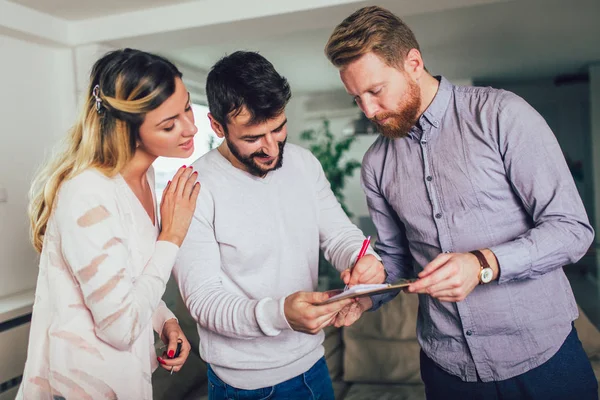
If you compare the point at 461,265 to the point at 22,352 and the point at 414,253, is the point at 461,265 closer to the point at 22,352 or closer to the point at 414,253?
the point at 414,253

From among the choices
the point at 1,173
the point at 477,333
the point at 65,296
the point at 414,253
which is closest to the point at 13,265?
the point at 1,173

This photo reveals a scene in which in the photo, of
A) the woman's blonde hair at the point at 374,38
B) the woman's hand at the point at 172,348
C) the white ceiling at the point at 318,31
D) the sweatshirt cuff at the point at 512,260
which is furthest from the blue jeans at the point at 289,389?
the white ceiling at the point at 318,31

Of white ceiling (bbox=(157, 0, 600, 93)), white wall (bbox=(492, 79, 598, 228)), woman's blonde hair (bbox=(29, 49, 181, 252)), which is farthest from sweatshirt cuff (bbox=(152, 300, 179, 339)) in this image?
white wall (bbox=(492, 79, 598, 228))

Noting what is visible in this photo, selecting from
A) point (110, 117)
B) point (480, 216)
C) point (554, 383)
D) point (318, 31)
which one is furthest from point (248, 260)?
point (318, 31)

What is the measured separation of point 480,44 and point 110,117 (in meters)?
5.81

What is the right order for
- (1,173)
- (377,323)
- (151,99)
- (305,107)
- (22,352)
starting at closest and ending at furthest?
(151,99), (22,352), (1,173), (377,323), (305,107)

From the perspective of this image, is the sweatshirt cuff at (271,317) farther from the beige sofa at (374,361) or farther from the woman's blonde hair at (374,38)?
the beige sofa at (374,361)

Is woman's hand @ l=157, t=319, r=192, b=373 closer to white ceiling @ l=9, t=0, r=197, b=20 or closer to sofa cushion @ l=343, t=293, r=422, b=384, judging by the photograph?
sofa cushion @ l=343, t=293, r=422, b=384

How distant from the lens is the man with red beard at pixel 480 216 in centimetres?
132

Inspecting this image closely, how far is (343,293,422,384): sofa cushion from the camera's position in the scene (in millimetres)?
3234

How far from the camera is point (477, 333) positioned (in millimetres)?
1466

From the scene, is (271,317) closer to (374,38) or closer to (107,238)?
(107,238)

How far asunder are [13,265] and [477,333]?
276 centimetres

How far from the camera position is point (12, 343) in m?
2.84
